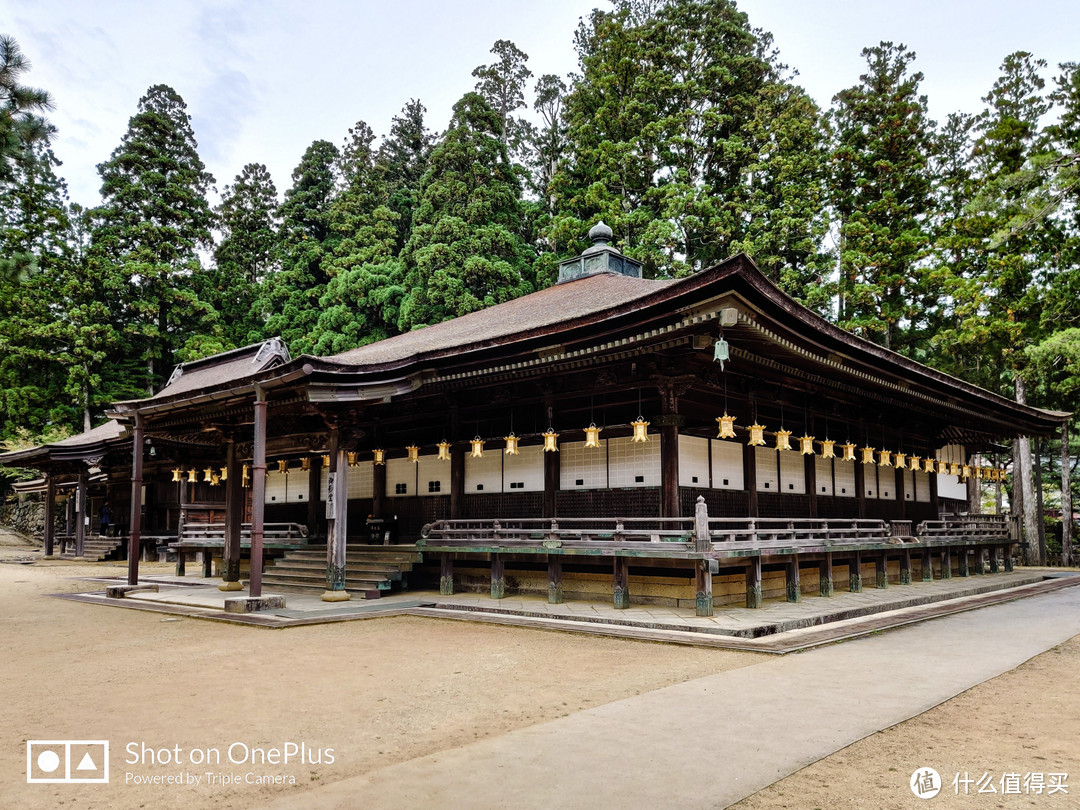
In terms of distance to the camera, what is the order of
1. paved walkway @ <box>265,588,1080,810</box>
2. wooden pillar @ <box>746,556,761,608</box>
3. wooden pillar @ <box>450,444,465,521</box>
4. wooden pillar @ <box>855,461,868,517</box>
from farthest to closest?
wooden pillar @ <box>855,461,868,517</box>, wooden pillar @ <box>450,444,465,521</box>, wooden pillar @ <box>746,556,761,608</box>, paved walkway @ <box>265,588,1080,810</box>

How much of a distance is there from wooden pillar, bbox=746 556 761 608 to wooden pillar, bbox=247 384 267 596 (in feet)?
27.4

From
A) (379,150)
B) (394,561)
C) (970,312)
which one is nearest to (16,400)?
(379,150)

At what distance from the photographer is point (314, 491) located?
20.2 metres

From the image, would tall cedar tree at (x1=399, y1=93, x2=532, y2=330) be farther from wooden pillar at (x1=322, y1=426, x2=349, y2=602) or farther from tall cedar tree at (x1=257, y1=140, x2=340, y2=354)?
wooden pillar at (x1=322, y1=426, x2=349, y2=602)

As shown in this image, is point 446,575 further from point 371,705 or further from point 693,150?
point 693,150

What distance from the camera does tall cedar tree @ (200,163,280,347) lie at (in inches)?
1661

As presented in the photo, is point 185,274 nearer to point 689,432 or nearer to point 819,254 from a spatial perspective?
point 819,254

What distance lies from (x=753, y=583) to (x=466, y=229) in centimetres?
2552

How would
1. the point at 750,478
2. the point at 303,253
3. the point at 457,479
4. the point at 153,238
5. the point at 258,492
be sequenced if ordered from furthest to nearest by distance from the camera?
the point at 303,253 → the point at 153,238 → the point at 457,479 → the point at 750,478 → the point at 258,492

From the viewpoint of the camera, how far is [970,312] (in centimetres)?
2483

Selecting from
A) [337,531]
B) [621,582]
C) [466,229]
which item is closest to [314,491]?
[337,531]

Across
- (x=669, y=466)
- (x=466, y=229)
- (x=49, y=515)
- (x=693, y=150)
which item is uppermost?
(x=693, y=150)

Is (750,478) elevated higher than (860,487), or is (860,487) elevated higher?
(750,478)

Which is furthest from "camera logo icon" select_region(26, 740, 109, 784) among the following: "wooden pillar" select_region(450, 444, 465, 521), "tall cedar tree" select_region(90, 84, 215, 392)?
"tall cedar tree" select_region(90, 84, 215, 392)
